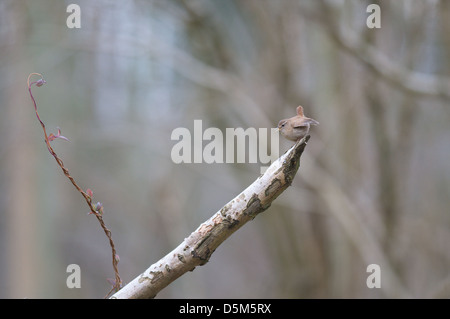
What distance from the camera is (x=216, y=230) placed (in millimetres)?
1154

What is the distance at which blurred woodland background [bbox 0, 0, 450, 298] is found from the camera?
3.92 meters

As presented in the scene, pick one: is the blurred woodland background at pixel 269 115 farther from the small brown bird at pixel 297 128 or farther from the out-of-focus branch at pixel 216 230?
the out-of-focus branch at pixel 216 230

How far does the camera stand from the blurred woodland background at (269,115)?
392 cm

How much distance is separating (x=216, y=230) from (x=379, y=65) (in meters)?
2.46

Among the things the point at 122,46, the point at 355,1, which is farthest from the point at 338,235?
the point at 122,46

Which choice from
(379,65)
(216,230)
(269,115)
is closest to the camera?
(216,230)

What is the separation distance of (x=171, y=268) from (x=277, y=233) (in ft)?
11.6

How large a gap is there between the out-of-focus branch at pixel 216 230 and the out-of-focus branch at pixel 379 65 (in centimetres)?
228

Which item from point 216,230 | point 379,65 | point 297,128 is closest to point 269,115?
point 379,65

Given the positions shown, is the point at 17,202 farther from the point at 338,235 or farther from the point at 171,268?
the point at 171,268

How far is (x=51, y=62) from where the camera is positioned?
585cm

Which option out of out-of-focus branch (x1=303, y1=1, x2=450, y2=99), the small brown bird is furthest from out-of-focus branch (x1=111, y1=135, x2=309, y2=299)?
out-of-focus branch (x1=303, y1=1, x2=450, y2=99)

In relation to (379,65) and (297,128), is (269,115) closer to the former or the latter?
(379,65)

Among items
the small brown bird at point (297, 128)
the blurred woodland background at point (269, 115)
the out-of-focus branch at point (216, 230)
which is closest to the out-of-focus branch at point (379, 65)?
the blurred woodland background at point (269, 115)
